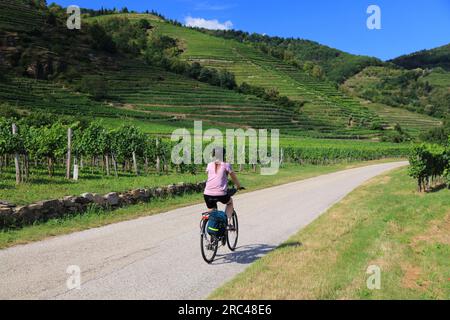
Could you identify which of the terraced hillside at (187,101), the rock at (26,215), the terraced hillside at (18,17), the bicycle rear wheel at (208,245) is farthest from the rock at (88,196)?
the terraced hillside at (18,17)

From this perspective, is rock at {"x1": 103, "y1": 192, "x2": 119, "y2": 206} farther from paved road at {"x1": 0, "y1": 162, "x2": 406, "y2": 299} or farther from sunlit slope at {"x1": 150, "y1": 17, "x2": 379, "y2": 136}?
sunlit slope at {"x1": 150, "y1": 17, "x2": 379, "y2": 136}

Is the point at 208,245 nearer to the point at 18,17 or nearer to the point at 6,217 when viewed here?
the point at 6,217

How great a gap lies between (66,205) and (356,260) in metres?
8.99

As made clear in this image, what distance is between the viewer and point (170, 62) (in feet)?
434

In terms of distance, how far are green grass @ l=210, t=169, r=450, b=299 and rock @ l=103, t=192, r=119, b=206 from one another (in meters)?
6.91

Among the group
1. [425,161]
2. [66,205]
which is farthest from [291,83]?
[66,205]

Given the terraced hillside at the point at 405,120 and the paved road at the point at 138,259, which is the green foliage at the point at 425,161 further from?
the terraced hillside at the point at 405,120

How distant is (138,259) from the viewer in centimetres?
951

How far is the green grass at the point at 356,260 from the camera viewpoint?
7.46m

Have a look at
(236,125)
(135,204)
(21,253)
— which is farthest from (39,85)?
(21,253)

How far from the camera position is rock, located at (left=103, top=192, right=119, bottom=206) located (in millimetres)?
15880

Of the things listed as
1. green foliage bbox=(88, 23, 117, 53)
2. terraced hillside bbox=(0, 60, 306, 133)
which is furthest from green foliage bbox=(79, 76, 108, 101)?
green foliage bbox=(88, 23, 117, 53)
